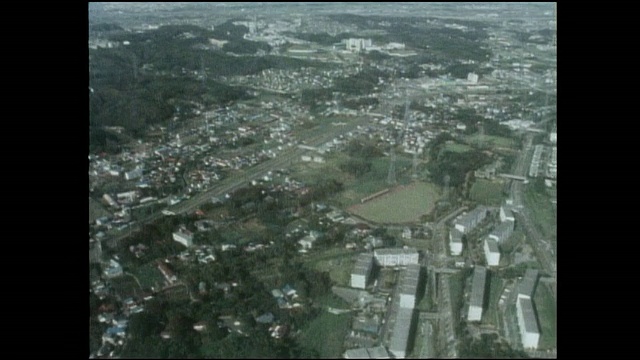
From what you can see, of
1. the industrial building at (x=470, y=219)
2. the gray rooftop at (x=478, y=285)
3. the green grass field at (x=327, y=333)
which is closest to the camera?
the green grass field at (x=327, y=333)

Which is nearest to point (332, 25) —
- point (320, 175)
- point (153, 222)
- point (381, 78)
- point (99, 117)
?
point (381, 78)

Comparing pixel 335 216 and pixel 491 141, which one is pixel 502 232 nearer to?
pixel 335 216

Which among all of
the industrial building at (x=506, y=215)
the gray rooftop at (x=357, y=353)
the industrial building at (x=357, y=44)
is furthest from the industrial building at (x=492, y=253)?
the industrial building at (x=357, y=44)

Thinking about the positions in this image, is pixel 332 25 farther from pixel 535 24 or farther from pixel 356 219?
pixel 356 219

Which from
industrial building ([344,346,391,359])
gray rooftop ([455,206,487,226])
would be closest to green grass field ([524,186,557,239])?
gray rooftop ([455,206,487,226])

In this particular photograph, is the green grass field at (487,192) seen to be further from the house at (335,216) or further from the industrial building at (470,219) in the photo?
the house at (335,216)

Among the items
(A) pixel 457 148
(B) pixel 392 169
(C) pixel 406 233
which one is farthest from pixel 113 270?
(A) pixel 457 148

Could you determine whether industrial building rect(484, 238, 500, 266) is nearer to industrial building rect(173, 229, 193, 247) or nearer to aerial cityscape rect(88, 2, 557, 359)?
aerial cityscape rect(88, 2, 557, 359)
